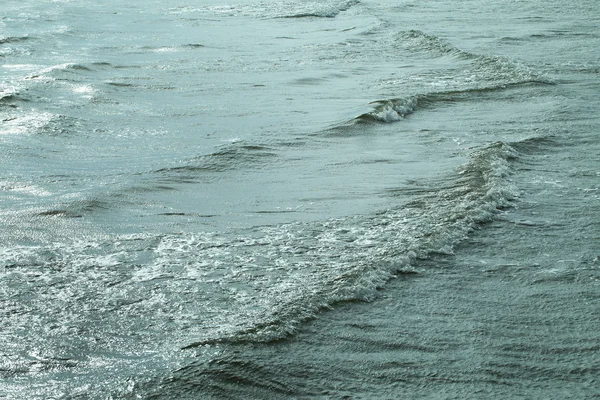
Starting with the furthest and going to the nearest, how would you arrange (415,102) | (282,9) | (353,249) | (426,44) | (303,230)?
(282,9)
(426,44)
(415,102)
(303,230)
(353,249)

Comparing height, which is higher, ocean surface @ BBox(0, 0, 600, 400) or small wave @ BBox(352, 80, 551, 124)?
small wave @ BBox(352, 80, 551, 124)

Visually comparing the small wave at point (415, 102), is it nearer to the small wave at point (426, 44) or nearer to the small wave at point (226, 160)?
the small wave at point (226, 160)

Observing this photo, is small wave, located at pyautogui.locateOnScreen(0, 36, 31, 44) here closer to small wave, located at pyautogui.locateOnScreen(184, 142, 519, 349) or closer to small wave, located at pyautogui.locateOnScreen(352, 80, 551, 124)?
small wave, located at pyautogui.locateOnScreen(352, 80, 551, 124)

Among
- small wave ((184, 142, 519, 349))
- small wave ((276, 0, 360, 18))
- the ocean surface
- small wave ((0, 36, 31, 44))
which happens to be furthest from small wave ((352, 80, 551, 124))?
small wave ((276, 0, 360, 18))

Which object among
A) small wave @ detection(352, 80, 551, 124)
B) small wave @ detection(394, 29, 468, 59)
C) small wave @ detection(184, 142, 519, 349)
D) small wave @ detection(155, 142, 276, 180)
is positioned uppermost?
small wave @ detection(394, 29, 468, 59)

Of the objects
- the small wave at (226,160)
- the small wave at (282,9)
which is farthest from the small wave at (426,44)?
the small wave at (226,160)

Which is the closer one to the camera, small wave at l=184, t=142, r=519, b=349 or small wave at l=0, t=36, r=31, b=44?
small wave at l=184, t=142, r=519, b=349

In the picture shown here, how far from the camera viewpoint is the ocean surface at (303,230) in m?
6.18

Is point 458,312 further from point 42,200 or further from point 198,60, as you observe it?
point 198,60

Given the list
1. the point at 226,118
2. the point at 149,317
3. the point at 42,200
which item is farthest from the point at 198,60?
the point at 149,317

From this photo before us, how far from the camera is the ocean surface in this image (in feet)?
20.3

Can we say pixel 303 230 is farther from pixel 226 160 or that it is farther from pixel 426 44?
pixel 426 44

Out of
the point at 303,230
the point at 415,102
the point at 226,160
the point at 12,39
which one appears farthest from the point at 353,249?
the point at 12,39

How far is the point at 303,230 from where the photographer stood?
8844mm
